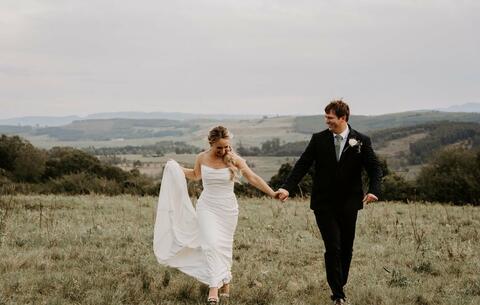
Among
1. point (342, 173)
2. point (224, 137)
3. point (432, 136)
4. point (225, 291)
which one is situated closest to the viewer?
point (342, 173)

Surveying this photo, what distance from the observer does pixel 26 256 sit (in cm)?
903

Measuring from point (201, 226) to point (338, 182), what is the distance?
198 centimetres

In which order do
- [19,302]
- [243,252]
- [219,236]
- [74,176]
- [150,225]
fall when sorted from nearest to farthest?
[19,302] → [219,236] → [243,252] → [150,225] → [74,176]

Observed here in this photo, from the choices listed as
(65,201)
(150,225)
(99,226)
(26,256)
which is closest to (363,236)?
(150,225)

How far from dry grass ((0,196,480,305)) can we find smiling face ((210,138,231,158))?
2.03 m

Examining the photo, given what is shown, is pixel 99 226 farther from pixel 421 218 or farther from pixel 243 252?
pixel 421 218

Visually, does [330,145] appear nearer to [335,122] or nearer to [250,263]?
[335,122]

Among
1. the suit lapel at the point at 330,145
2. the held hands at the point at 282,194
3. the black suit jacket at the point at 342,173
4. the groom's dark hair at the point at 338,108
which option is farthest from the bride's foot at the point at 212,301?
the groom's dark hair at the point at 338,108

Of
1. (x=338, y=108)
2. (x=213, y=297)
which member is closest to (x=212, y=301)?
(x=213, y=297)

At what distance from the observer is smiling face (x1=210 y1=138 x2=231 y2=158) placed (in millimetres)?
7383

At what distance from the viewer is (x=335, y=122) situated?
278 inches

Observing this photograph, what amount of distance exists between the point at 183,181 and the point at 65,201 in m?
10.7

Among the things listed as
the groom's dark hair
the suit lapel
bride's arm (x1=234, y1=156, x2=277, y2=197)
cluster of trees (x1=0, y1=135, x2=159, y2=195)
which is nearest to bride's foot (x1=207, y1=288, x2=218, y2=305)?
bride's arm (x1=234, y1=156, x2=277, y2=197)

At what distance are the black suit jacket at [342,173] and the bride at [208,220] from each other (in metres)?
1.04
